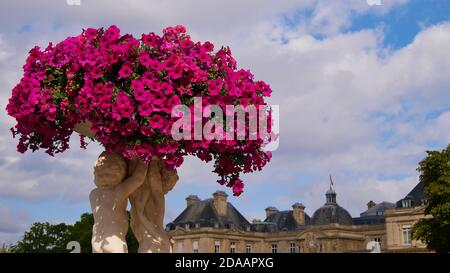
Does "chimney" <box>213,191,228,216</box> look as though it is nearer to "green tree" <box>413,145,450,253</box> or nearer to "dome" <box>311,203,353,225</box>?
"dome" <box>311,203,353,225</box>

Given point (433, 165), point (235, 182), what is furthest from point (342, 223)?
point (235, 182)

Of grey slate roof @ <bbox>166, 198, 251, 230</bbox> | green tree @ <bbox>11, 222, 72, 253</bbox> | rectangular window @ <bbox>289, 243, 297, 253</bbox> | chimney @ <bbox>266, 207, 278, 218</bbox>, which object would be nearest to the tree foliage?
green tree @ <bbox>11, 222, 72, 253</bbox>

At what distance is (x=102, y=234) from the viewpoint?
723 centimetres

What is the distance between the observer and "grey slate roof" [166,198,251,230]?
264ft

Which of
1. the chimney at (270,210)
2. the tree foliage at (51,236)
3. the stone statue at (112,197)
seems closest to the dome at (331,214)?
the chimney at (270,210)

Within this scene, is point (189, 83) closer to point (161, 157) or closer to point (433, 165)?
point (161, 157)

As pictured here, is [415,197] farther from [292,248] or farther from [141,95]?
[141,95]

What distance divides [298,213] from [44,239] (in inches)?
1734

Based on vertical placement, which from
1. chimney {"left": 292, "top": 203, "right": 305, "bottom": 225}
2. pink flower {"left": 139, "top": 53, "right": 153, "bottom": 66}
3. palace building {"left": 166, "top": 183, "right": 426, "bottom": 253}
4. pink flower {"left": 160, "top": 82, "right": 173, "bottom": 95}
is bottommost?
pink flower {"left": 160, "top": 82, "right": 173, "bottom": 95}

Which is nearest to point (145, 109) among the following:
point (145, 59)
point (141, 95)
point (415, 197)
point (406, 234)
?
point (141, 95)

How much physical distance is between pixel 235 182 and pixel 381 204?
81.3m

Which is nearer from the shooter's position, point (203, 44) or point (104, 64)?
point (104, 64)

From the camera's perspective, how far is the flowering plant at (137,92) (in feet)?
21.7

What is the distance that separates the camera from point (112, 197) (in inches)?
283
